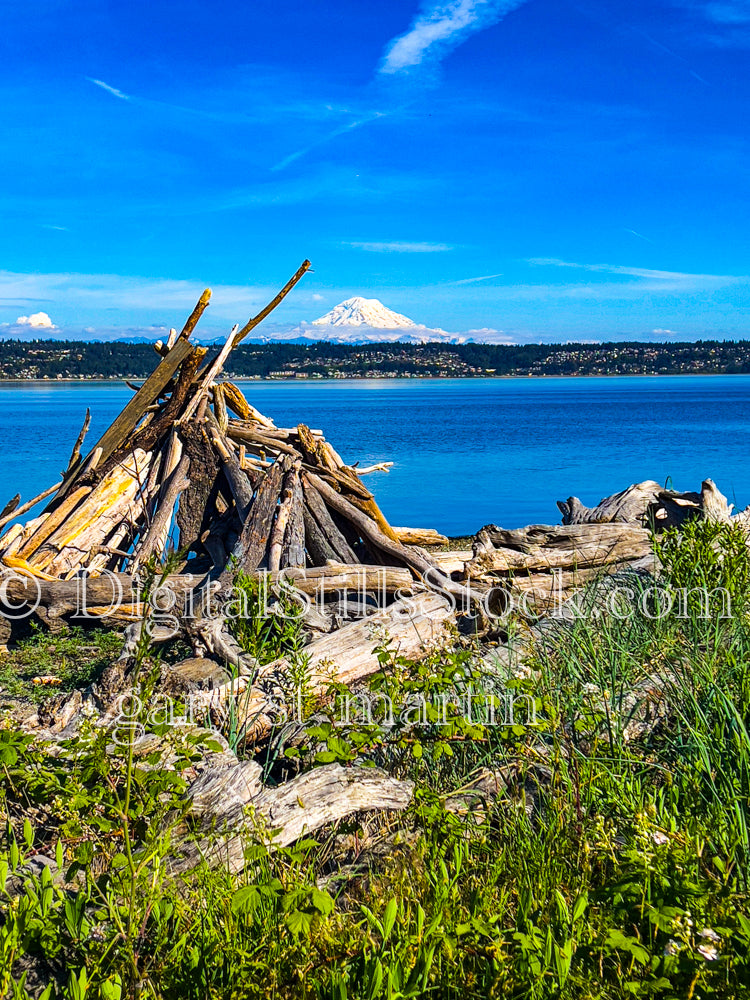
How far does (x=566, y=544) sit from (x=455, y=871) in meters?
6.06

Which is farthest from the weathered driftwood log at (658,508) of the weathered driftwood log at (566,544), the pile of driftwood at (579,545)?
the weathered driftwood log at (566,544)

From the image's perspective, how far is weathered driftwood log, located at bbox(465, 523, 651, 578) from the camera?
8.17m

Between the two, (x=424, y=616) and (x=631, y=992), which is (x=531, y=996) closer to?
(x=631, y=992)

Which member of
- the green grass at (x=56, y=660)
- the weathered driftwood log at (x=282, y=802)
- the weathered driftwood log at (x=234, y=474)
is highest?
the weathered driftwood log at (x=234, y=474)

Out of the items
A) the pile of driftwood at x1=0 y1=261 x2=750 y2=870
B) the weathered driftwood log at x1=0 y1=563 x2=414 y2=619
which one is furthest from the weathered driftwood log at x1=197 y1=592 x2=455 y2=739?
the weathered driftwood log at x1=0 y1=563 x2=414 y2=619

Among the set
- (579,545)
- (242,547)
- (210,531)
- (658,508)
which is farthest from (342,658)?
(658,508)

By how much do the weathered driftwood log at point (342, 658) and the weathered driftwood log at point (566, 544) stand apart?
6.15 feet

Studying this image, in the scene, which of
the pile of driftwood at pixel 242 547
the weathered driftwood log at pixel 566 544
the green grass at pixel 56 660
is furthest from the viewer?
the weathered driftwood log at pixel 566 544

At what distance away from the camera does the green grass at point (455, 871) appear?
7.74ft

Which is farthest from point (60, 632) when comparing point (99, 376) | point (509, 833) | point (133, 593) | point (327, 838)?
point (99, 376)

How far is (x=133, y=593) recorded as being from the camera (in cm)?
787

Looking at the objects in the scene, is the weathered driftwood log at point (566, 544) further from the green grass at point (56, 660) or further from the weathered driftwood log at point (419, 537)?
the green grass at point (56, 660)

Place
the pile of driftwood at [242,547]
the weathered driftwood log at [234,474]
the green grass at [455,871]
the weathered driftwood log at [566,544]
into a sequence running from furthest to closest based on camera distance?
the weathered driftwood log at [234,474]
the weathered driftwood log at [566,544]
the pile of driftwood at [242,547]
the green grass at [455,871]

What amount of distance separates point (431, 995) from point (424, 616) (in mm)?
3853
